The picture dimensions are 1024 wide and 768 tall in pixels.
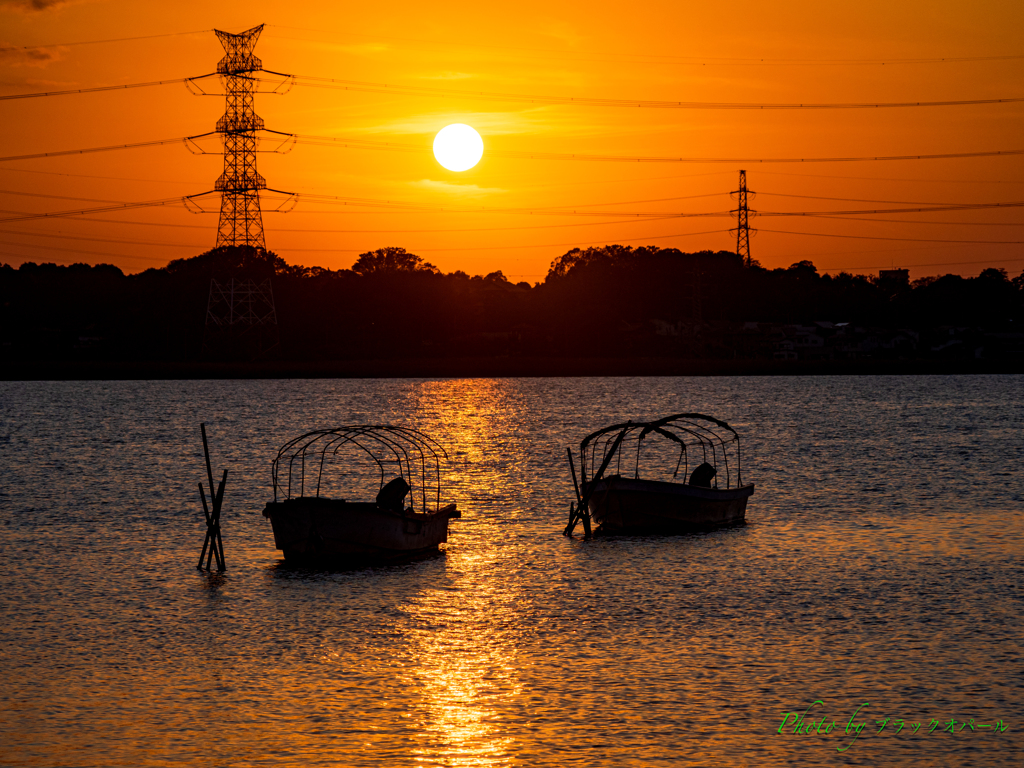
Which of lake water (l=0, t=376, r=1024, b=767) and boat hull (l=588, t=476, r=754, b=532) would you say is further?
boat hull (l=588, t=476, r=754, b=532)

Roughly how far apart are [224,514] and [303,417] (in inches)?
3332

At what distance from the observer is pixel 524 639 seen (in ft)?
80.3

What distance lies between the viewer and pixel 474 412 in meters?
145

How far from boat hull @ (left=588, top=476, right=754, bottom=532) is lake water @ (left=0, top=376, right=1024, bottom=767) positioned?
1.66m

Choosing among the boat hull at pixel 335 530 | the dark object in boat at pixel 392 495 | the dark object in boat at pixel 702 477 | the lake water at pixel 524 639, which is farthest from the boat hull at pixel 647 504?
the boat hull at pixel 335 530

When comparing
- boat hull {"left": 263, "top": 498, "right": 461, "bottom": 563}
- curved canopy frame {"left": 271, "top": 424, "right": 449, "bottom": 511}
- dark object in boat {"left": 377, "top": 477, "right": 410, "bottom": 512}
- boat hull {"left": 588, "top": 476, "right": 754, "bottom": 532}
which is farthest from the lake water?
curved canopy frame {"left": 271, "top": 424, "right": 449, "bottom": 511}

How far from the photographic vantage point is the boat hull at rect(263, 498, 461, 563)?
1300 inches

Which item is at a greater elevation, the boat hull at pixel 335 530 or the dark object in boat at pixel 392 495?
the dark object in boat at pixel 392 495

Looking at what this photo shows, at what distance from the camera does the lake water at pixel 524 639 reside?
17516mm

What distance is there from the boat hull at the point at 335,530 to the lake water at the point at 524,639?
952 millimetres

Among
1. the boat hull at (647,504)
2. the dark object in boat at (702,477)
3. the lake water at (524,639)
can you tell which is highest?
the dark object in boat at (702,477)

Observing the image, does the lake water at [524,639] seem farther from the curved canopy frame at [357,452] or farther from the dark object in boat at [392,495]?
the curved canopy frame at [357,452]

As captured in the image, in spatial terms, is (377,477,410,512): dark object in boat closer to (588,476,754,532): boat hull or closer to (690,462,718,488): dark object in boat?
(588,476,754,532): boat hull

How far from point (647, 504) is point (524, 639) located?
16834 mm
